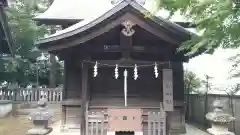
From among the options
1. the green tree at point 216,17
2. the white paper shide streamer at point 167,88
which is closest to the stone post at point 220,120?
the white paper shide streamer at point 167,88

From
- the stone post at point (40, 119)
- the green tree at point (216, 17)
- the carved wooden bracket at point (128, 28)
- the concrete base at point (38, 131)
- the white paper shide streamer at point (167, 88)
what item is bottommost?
the concrete base at point (38, 131)

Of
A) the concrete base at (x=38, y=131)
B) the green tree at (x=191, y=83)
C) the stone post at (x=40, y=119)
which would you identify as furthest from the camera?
the green tree at (x=191, y=83)

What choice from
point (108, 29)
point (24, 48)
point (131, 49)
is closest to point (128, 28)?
point (108, 29)

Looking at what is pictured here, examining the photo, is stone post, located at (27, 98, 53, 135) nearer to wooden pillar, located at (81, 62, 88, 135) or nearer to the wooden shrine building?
the wooden shrine building

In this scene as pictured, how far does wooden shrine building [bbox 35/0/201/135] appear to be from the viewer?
9617 millimetres

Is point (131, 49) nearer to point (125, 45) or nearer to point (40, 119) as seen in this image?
point (125, 45)

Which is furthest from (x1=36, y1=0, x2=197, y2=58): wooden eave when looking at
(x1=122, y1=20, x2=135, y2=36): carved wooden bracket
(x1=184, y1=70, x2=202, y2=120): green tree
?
(x1=184, y1=70, x2=202, y2=120): green tree

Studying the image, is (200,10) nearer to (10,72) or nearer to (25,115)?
(25,115)

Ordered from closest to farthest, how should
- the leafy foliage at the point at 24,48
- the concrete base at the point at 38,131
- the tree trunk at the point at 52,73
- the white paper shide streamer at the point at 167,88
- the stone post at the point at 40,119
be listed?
1. the white paper shide streamer at the point at 167,88
2. the concrete base at the point at 38,131
3. the stone post at the point at 40,119
4. the leafy foliage at the point at 24,48
5. the tree trunk at the point at 52,73

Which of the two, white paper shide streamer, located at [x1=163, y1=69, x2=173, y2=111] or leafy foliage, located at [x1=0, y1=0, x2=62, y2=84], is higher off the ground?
leafy foliage, located at [x1=0, y1=0, x2=62, y2=84]

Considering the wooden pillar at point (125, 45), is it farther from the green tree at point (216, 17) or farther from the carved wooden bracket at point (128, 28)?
the green tree at point (216, 17)

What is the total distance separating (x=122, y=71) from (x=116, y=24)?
6.90ft

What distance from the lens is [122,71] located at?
10930 mm

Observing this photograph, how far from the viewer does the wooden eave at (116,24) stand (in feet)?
31.1
